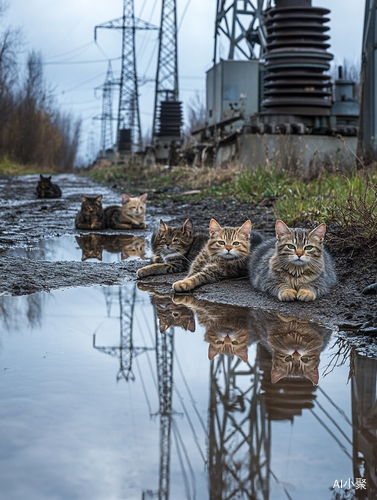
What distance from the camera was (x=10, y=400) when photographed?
2.08 meters

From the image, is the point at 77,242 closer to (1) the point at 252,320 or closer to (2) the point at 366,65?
(1) the point at 252,320

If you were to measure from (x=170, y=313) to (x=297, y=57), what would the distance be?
10.6 meters

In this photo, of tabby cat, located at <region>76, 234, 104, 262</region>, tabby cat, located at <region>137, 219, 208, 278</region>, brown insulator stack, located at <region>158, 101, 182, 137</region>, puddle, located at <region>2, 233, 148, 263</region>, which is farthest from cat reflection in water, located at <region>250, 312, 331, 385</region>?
brown insulator stack, located at <region>158, 101, 182, 137</region>

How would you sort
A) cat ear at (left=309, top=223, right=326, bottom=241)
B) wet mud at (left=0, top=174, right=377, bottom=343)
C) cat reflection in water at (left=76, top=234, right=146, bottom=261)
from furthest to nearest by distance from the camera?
cat reflection in water at (left=76, top=234, right=146, bottom=261) < cat ear at (left=309, top=223, right=326, bottom=241) < wet mud at (left=0, top=174, right=377, bottom=343)

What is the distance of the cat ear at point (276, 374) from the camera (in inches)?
92.7

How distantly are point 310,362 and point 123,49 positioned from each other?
157 feet

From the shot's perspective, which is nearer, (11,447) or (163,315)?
(11,447)

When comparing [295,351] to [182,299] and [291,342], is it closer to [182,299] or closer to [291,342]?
[291,342]

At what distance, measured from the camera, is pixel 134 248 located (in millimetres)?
6102

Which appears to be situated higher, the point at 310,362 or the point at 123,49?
the point at 123,49

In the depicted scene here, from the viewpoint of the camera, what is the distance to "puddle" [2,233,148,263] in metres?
5.31

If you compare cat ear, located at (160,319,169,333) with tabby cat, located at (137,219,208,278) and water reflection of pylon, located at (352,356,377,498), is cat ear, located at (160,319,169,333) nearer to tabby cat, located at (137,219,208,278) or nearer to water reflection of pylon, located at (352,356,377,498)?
water reflection of pylon, located at (352,356,377,498)

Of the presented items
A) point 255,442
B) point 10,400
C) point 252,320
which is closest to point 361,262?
point 252,320

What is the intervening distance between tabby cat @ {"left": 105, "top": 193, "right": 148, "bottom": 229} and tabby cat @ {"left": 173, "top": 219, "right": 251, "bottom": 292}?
3.41m
